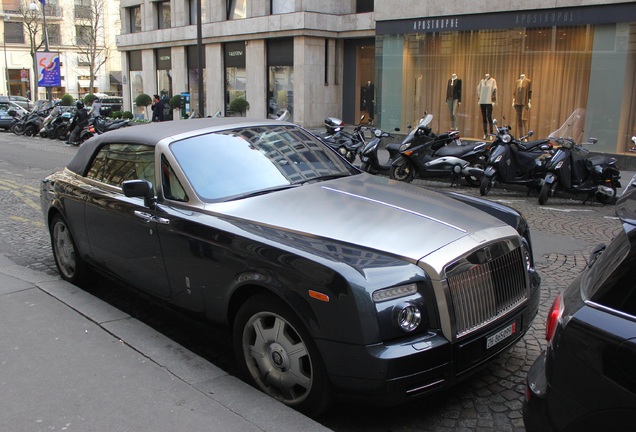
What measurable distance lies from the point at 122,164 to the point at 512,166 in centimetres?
804

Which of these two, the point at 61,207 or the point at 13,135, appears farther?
the point at 13,135

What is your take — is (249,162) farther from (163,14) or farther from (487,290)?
(163,14)

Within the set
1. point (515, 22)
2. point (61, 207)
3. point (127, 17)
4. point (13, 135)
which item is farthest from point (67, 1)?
point (61, 207)

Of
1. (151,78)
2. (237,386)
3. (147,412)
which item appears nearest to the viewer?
(147,412)

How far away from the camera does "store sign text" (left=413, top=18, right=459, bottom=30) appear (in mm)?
17938

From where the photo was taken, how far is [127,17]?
40.3m

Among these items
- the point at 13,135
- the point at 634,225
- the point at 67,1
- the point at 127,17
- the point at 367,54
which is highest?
the point at 67,1

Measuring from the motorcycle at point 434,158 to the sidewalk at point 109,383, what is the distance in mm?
8792

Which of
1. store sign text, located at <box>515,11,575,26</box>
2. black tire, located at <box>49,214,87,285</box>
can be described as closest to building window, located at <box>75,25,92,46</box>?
store sign text, located at <box>515,11,575,26</box>

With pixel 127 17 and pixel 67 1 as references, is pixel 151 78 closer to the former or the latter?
pixel 127 17

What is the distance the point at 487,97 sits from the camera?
18.3 meters

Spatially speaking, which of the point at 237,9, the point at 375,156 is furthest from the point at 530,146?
the point at 237,9

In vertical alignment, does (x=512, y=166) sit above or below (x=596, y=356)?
below

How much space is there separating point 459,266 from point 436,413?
0.97m
